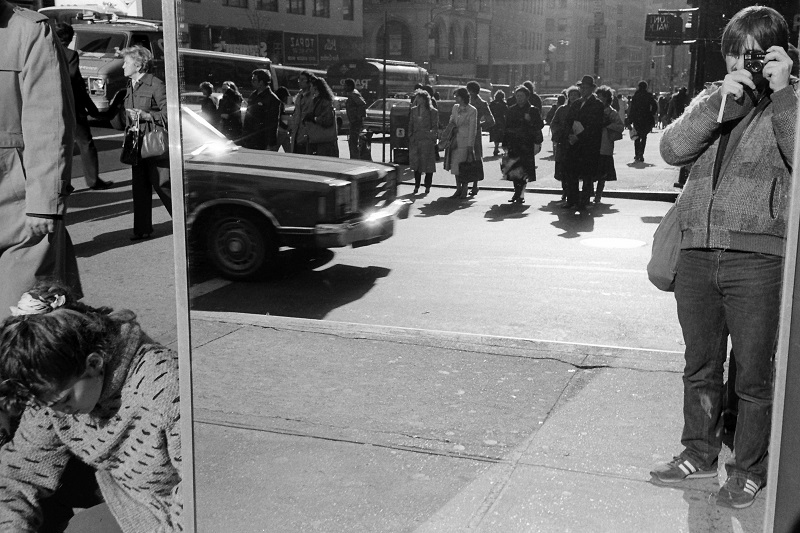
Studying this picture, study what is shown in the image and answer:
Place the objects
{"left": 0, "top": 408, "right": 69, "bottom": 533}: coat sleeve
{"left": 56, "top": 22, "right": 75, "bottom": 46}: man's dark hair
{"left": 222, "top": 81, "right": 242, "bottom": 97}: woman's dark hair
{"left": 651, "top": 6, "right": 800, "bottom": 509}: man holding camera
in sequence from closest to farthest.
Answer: {"left": 651, "top": 6, "right": 800, "bottom": 509}: man holding camera
{"left": 0, "top": 408, "right": 69, "bottom": 533}: coat sleeve
{"left": 222, "top": 81, "right": 242, "bottom": 97}: woman's dark hair
{"left": 56, "top": 22, "right": 75, "bottom": 46}: man's dark hair

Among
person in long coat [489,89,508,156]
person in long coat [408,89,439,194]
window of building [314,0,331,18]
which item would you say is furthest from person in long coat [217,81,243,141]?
person in long coat [489,89,508,156]

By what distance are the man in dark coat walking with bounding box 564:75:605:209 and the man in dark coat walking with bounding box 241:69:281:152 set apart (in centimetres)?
88

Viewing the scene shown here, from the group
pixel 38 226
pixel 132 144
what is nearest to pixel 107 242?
pixel 132 144

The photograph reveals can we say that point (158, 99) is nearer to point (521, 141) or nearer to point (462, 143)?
point (462, 143)

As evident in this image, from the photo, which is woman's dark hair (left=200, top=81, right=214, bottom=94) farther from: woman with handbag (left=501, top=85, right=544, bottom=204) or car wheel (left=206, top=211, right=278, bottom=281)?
woman with handbag (left=501, top=85, right=544, bottom=204)

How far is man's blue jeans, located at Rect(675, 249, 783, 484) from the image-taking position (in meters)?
2.56

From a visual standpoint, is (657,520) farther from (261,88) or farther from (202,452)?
(261,88)

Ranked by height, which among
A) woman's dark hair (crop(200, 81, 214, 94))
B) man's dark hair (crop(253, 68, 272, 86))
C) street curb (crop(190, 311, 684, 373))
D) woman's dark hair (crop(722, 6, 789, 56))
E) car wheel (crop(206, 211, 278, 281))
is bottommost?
street curb (crop(190, 311, 684, 373))

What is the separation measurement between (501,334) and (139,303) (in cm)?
360

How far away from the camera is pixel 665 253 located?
8.80ft

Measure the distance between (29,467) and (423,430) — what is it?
1.24 meters

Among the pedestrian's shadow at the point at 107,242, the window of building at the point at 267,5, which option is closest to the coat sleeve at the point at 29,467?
the window of building at the point at 267,5

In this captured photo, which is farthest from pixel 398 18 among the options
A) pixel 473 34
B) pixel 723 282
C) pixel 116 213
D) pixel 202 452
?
pixel 116 213

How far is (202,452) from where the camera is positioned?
9.90ft
